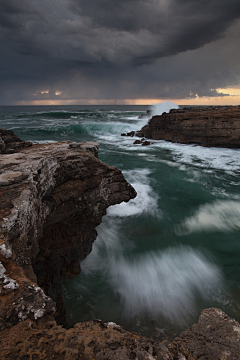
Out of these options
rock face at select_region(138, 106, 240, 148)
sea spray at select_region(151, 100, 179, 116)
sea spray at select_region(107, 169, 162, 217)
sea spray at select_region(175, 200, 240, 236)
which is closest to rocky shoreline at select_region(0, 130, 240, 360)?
sea spray at select_region(107, 169, 162, 217)

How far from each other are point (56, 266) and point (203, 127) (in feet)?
65.6

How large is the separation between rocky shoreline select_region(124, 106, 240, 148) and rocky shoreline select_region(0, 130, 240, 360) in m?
17.1

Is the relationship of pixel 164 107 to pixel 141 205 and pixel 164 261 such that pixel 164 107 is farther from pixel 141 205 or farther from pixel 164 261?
pixel 164 261

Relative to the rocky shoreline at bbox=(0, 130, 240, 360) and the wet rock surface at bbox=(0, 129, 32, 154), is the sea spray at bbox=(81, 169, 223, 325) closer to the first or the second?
the rocky shoreline at bbox=(0, 130, 240, 360)

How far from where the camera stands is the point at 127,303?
484 cm

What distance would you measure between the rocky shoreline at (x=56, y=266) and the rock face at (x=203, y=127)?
55.9 feet

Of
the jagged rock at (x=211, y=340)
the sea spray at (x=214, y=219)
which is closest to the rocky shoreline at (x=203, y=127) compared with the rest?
the sea spray at (x=214, y=219)

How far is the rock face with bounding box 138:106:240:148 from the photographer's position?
18.4 metres

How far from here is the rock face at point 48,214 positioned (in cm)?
212

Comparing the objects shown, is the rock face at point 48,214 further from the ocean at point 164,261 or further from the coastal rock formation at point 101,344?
the ocean at point 164,261

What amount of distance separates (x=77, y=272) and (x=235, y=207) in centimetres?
800

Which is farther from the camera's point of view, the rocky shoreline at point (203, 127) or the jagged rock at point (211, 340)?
the rocky shoreline at point (203, 127)

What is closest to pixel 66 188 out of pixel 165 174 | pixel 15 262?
pixel 15 262

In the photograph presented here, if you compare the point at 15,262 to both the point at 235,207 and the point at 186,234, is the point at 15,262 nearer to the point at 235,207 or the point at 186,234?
the point at 186,234
